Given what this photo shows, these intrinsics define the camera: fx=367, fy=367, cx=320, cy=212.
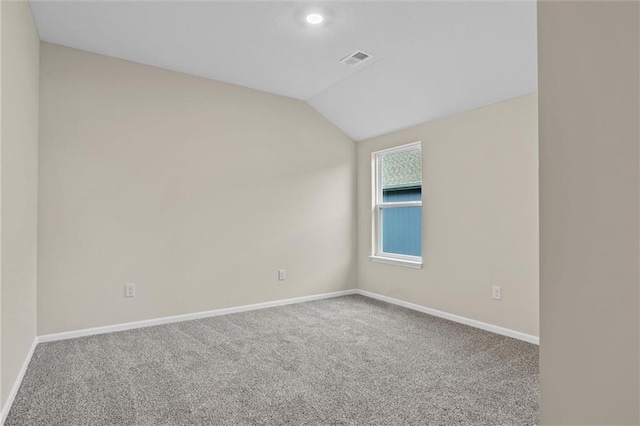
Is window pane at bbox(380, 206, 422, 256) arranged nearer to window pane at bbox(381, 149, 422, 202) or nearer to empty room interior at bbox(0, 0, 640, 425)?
empty room interior at bbox(0, 0, 640, 425)

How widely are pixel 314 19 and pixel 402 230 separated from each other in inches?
103

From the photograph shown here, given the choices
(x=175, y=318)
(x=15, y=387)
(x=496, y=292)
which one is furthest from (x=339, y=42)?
(x=15, y=387)

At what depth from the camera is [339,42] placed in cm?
303

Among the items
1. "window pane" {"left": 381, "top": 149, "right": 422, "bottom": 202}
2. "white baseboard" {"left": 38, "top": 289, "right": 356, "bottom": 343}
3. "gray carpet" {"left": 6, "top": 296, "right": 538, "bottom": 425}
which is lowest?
"gray carpet" {"left": 6, "top": 296, "right": 538, "bottom": 425}

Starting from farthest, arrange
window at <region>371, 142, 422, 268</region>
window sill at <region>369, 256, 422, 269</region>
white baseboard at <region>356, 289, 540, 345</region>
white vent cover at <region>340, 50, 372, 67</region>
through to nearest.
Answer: window at <region>371, 142, 422, 268</region> < window sill at <region>369, 256, 422, 269</region> < white vent cover at <region>340, 50, 372, 67</region> < white baseboard at <region>356, 289, 540, 345</region>

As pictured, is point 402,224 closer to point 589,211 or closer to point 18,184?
point 18,184

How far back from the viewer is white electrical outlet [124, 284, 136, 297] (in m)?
3.35

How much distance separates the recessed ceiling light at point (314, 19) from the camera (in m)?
2.65

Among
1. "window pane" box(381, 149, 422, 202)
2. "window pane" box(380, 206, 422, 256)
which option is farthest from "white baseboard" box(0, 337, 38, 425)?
"window pane" box(381, 149, 422, 202)

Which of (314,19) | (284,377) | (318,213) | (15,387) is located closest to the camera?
(15,387)

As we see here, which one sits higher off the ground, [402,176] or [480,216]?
[402,176]

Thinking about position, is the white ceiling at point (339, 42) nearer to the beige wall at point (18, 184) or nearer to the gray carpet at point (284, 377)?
the beige wall at point (18, 184)

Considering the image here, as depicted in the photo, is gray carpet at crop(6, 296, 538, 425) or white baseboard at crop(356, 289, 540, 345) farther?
white baseboard at crop(356, 289, 540, 345)

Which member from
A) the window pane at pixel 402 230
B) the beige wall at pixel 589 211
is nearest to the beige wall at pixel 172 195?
the window pane at pixel 402 230
